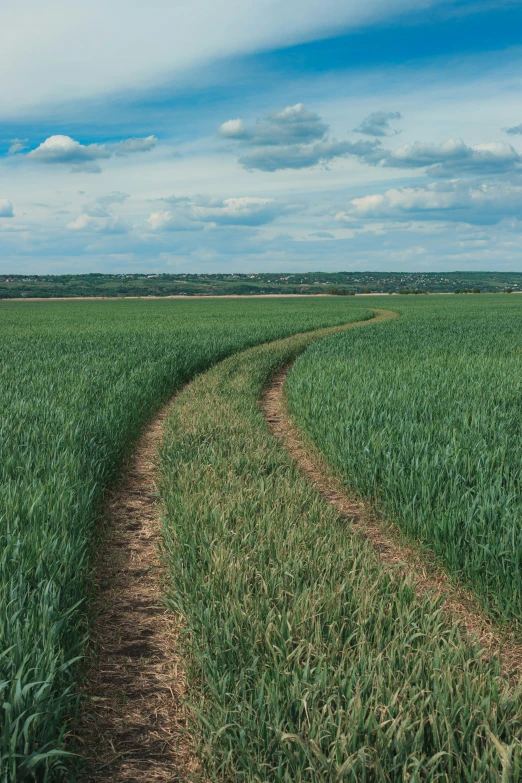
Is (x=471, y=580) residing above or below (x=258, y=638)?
below

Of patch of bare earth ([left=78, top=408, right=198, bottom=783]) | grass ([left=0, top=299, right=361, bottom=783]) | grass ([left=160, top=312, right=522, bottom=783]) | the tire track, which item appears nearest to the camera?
grass ([left=160, top=312, right=522, bottom=783])

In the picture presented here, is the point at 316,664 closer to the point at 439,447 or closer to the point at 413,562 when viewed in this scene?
the point at 413,562

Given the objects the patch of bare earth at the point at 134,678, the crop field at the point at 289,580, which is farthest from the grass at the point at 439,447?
the patch of bare earth at the point at 134,678

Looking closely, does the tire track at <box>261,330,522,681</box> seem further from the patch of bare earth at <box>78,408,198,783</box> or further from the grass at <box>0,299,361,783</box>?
the grass at <box>0,299,361,783</box>

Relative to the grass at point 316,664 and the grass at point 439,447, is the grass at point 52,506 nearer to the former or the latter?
the grass at point 316,664

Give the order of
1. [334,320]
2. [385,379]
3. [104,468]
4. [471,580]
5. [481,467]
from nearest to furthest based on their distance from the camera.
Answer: [471,580], [481,467], [104,468], [385,379], [334,320]

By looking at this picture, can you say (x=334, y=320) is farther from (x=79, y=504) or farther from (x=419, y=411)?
(x=79, y=504)

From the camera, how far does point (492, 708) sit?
291 cm

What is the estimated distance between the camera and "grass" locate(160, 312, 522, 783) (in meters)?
2.61

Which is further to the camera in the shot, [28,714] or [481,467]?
[481,467]

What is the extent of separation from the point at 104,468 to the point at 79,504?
1.80 metres

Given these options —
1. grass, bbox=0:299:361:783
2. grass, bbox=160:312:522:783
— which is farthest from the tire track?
grass, bbox=0:299:361:783

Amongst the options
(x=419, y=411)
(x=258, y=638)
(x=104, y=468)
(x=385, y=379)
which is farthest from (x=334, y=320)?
(x=258, y=638)

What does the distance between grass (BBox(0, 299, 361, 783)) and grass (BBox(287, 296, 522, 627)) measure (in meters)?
3.13
